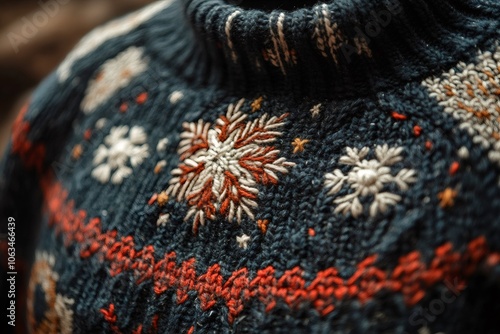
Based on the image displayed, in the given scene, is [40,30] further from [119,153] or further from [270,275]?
[270,275]

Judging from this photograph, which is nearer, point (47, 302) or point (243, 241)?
point (243, 241)

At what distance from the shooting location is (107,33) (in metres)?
0.65

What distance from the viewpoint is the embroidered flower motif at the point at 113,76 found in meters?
0.58

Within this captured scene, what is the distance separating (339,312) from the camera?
360 mm

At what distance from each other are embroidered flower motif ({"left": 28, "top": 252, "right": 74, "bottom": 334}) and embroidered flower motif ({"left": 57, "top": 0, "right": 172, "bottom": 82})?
227 mm

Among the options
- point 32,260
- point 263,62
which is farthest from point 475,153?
point 32,260

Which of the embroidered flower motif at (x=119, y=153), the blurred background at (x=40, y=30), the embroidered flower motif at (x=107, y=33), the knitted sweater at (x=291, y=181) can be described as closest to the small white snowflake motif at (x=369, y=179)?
the knitted sweater at (x=291, y=181)

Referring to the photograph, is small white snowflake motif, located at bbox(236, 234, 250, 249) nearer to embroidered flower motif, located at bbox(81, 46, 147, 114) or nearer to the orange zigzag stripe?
the orange zigzag stripe

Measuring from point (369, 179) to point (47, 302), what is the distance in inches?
14.8

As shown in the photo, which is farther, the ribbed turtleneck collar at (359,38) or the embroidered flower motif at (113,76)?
the embroidered flower motif at (113,76)

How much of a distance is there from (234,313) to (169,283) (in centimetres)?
7

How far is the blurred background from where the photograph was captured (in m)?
1.02

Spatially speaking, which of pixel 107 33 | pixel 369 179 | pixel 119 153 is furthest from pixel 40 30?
pixel 369 179

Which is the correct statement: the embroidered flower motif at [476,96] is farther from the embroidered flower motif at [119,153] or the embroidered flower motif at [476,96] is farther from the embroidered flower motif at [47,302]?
the embroidered flower motif at [47,302]
